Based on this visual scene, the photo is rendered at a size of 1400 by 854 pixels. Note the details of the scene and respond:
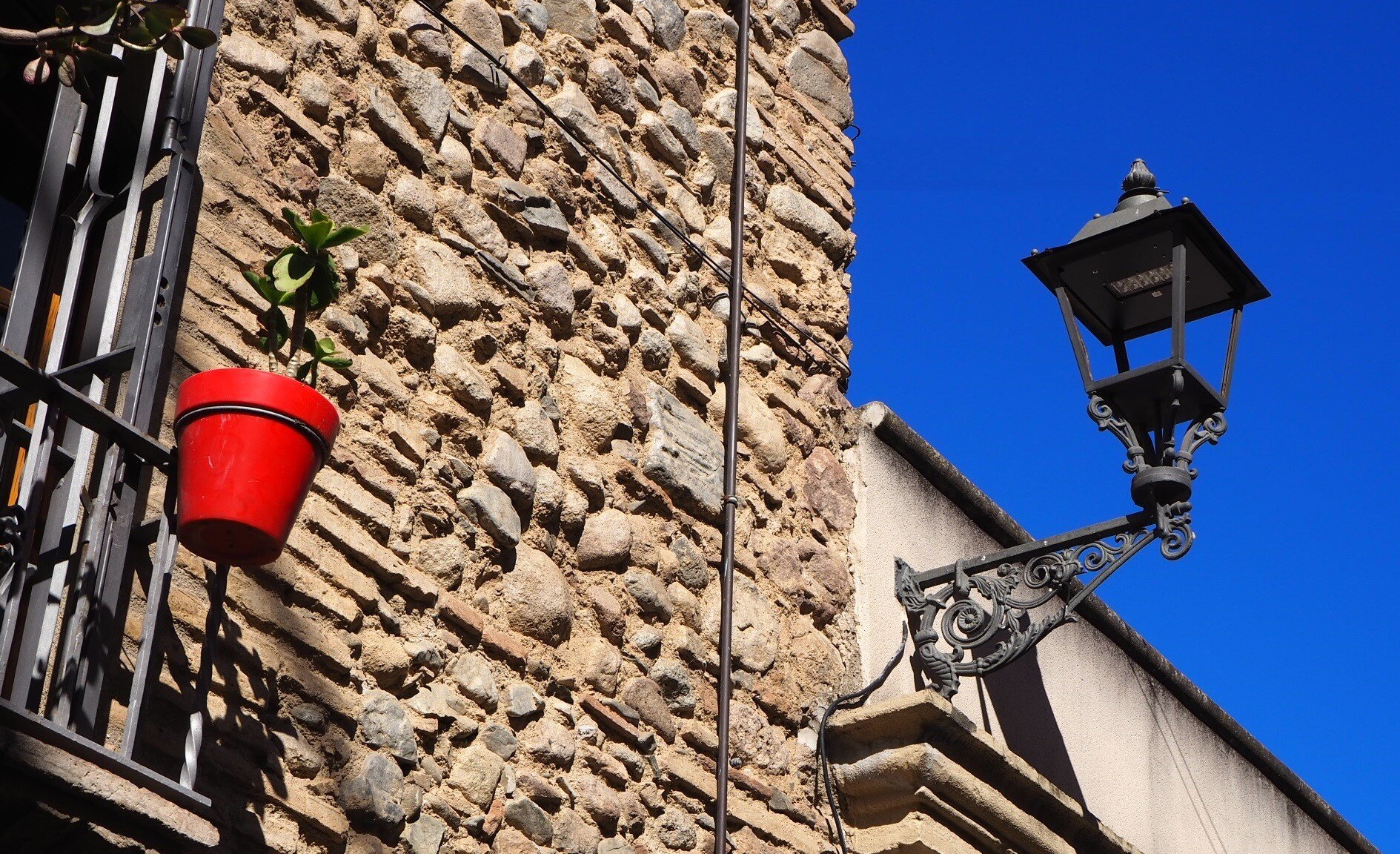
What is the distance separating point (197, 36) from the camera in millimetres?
2885

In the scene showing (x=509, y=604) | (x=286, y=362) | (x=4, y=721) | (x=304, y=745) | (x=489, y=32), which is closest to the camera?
(x=4, y=721)

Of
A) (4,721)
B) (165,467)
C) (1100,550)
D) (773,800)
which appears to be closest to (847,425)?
(1100,550)

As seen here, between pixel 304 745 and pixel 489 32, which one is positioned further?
pixel 489 32

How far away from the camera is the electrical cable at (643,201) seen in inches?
175

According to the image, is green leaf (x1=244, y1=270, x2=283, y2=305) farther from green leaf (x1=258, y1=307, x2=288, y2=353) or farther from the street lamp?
the street lamp

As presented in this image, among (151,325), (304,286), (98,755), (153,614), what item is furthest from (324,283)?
(98,755)

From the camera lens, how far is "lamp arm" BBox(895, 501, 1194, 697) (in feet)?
16.2

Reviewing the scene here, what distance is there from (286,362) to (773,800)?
1707 millimetres

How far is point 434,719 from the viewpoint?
364 cm

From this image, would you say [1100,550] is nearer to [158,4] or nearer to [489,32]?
[489,32]

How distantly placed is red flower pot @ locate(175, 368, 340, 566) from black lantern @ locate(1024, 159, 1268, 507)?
2704 millimetres

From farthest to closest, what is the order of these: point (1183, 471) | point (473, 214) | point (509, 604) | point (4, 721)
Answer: point (1183, 471) → point (473, 214) → point (509, 604) → point (4, 721)

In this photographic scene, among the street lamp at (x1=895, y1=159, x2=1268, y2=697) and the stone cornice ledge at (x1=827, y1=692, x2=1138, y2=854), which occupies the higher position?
the street lamp at (x1=895, y1=159, x2=1268, y2=697)

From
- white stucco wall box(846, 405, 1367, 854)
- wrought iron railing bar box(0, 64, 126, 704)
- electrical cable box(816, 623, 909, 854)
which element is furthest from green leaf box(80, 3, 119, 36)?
white stucco wall box(846, 405, 1367, 854)
